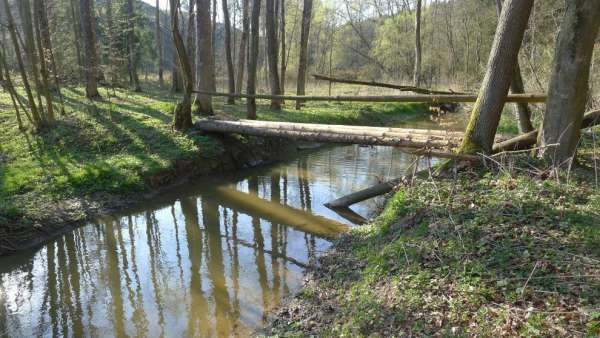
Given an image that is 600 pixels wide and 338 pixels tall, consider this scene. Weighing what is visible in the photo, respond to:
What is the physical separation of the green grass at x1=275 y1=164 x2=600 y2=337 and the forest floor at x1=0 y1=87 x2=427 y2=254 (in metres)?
5.10

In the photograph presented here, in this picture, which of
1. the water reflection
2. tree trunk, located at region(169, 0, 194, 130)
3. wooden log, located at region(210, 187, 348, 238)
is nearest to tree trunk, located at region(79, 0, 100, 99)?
tree trunk, located at region(169, 0, 194, 130)

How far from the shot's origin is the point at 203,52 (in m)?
12.1

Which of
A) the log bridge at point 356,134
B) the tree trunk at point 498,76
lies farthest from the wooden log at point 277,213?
the tree trunk at point 498,76

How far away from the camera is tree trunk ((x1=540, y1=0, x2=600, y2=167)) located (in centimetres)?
474

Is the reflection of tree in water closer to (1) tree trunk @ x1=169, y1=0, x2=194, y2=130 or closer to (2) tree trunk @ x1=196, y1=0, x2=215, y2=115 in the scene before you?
(1) tree trunk @ x1=169, y1=0, x2=194, y2=130

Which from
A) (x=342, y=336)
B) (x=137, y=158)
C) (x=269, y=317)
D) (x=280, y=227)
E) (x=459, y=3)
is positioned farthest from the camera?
(x=459, y=3)

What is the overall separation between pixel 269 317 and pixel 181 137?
730cm

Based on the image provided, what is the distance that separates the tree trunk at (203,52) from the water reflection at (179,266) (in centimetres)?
360

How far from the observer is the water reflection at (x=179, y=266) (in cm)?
476

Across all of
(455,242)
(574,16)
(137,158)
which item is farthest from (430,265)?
(137,158)

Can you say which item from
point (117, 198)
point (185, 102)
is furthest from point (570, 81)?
point (185, 102)

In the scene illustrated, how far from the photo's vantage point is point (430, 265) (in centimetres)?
412

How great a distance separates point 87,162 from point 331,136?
224 inches

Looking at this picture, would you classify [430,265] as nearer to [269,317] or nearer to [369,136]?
[269,317]
